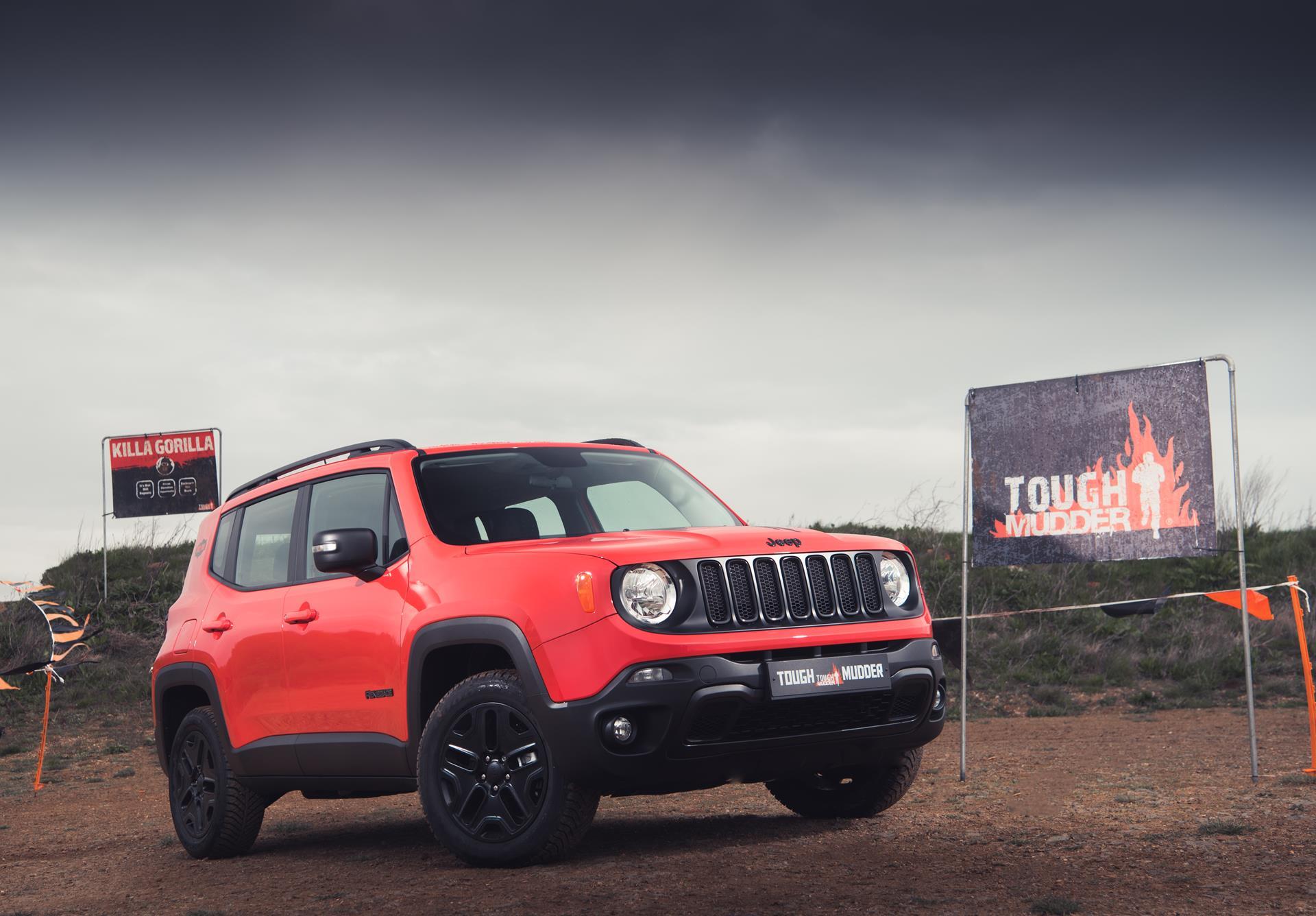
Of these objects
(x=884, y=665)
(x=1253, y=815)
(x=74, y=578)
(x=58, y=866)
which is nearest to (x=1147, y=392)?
(x=1253, y=815)

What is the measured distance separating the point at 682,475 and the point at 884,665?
207 centimetres

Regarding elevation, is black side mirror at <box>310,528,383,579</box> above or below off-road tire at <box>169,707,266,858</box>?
above

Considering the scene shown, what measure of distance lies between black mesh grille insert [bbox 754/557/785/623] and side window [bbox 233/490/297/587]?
296cm

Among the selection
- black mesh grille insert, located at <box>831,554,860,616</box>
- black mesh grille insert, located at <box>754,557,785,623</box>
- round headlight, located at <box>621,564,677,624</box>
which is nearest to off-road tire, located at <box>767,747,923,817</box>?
black mesh grille insert, located at <box>831,554,860,616</box>

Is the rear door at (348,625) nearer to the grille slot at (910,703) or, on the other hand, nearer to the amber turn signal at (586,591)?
the amber turn signal at (586,591)

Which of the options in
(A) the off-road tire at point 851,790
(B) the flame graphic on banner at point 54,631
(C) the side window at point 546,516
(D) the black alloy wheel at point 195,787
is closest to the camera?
(C) the side window at point 546,516

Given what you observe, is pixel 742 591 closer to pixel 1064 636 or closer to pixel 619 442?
pixel 619 442

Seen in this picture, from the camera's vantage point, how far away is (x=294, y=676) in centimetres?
739

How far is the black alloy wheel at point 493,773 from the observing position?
6.11m

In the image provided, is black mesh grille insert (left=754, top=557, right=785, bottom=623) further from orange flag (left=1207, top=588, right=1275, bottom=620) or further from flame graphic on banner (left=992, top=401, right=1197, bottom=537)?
orange flag (left=1207, top=588, right=1275, bottom=620)

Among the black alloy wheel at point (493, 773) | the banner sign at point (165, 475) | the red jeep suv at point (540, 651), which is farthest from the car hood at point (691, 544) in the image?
the banner sign at point (165, 475)

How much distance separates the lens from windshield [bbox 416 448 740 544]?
694 centimetres

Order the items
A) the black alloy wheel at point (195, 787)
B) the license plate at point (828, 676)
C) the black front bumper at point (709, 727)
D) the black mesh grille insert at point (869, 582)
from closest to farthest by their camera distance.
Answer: the black front bumper at point (709, 727)
the license plate at point (828, 676)
the black mesh grille insert at point (869, 582)
the black alloy wheel at point (195, 787)

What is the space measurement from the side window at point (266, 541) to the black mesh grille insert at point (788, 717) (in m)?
2.99
